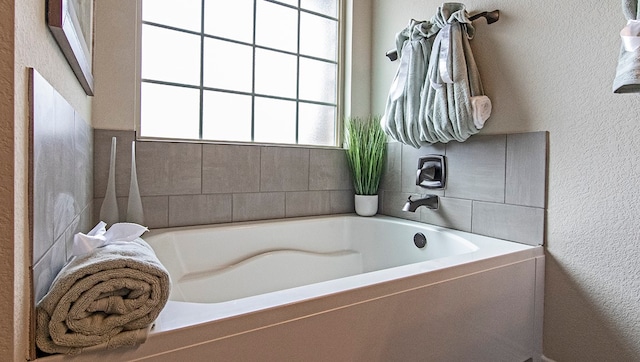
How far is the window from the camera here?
1686mm

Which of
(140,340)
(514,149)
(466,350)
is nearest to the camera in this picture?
(140,340)

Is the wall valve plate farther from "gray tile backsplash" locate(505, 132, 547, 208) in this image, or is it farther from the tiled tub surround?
the tiled tub surround

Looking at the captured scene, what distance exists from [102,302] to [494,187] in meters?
1.48

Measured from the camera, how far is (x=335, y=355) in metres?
0.82

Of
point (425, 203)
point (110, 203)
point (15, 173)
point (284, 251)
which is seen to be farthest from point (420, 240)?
point (15, 173)

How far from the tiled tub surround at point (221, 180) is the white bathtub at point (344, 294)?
104 mm

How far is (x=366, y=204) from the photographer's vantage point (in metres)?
2.04

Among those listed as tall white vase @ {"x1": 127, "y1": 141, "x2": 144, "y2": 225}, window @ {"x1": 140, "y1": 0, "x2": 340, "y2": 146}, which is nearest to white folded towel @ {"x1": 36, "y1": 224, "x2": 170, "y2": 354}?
tall white vase @ {"x1": 127, "y1": 141, "x2": 144, "y2": 225}

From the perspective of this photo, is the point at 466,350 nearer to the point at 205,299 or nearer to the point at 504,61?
the point at 205,299

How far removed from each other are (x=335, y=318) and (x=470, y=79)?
1.20 m

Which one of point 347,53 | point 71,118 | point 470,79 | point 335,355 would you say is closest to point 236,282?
point 335,355

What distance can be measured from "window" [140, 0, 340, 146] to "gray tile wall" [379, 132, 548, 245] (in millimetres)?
725

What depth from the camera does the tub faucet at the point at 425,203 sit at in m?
1.69

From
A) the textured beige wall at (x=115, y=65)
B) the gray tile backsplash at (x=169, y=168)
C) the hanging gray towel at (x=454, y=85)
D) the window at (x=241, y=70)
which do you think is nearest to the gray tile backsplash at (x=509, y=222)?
the hanging gray towel at (x=454, y=85)
